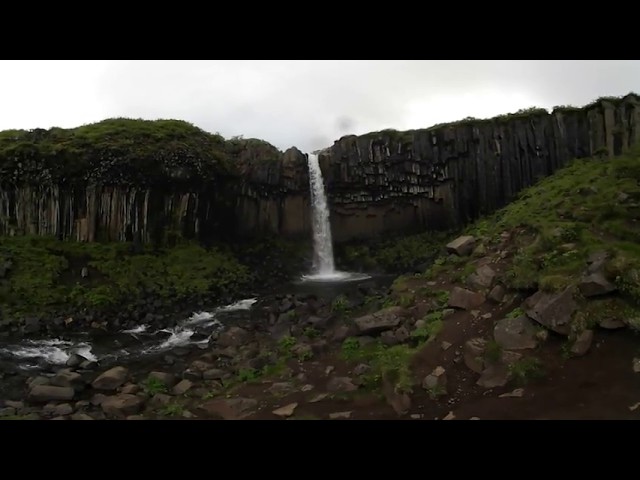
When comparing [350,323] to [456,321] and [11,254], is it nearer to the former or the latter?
[456,321]

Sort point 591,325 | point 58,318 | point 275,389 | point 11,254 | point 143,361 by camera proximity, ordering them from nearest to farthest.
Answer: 1. point 591,325
2. point 275,389
3. point 143,361
4. point 58,318
5. point 11,254

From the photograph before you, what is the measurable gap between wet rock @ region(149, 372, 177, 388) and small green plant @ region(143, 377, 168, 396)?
6cm

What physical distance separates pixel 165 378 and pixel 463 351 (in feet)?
26.5

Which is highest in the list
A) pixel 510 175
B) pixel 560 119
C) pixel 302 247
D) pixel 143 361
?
pixel 560 119

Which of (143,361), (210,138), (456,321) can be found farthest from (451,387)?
(210,138)

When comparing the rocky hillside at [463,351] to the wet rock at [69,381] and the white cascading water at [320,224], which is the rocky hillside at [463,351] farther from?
the white cascading water at [320,224]

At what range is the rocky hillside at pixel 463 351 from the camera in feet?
25.1

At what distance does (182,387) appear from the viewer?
1187 centimetres

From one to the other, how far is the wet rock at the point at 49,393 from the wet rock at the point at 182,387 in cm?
270

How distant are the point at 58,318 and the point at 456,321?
16658 mm

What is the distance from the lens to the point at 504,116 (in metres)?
29.2

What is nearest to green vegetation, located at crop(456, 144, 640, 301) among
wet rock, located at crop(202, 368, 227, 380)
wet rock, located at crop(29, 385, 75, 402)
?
wet rock, located at crop(202, 368, 227, 380)

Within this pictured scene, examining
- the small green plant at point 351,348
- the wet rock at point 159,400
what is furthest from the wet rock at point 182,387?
the small green plant at point 351,348

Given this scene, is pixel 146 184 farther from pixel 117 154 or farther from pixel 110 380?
pixel 110 380
